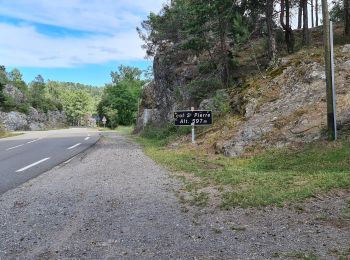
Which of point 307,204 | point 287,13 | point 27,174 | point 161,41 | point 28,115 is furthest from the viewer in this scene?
point 28,115

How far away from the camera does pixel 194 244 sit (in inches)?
199

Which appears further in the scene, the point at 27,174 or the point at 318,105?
the point at 318,105

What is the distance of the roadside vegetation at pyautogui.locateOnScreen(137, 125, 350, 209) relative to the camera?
733cm

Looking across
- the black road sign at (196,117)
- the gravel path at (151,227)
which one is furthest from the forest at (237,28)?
the gravel path at (151,227)

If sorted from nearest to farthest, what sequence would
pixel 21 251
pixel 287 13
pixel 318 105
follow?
pixel 21 251
pixel 318 105
pixel 287 13

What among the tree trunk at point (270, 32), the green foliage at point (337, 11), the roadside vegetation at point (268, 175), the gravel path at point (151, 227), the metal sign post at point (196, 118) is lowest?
the gravel path at point (151, 227)

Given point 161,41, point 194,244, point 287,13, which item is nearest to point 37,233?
point 194,244

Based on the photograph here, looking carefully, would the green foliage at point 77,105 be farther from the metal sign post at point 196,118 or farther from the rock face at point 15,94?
the metal sign post at point 196,118

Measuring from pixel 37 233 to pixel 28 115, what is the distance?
3137 inches

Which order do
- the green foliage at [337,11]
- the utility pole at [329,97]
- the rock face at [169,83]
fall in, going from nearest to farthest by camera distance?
the utility pole at [329,97]
the green foliage at [337,11]
the rock face at [169,83]

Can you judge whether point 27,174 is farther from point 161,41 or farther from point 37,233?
point 161,41

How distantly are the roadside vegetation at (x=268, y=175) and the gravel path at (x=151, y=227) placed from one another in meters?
0.52

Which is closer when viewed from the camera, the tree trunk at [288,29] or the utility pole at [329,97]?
the utility pole at [329,97]

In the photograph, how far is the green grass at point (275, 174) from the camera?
7305 millimetres
